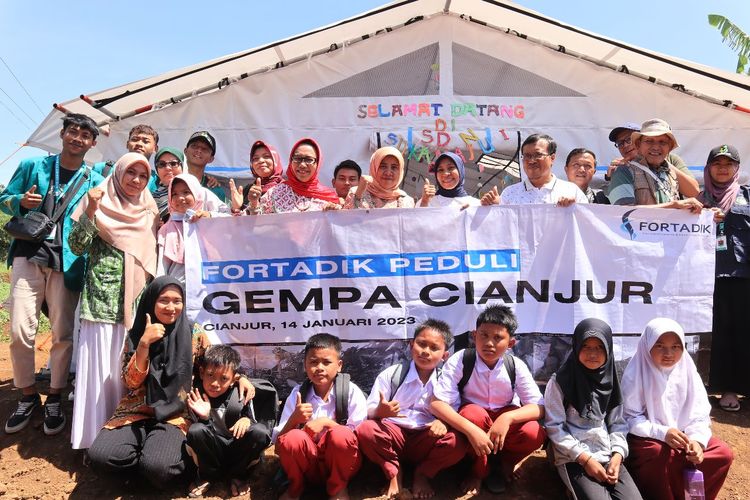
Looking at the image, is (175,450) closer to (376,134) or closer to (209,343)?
(209,343)

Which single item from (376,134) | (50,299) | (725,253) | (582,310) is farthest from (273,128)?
(725,253)

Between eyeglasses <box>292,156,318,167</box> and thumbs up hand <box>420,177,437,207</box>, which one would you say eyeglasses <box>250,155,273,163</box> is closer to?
eyeglasses <box>292,156,318,167</box>

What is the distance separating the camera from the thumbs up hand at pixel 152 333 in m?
2.83

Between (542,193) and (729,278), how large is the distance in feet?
4.94

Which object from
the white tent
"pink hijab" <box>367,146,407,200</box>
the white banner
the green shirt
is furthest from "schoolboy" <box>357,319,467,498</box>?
the white tent

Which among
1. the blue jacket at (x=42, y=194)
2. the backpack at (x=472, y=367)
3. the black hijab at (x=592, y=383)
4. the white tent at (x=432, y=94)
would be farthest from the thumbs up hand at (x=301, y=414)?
the white tent at (x=432, y=94)

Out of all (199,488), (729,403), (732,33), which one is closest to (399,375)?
(199,488)

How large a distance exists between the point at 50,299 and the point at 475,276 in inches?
112

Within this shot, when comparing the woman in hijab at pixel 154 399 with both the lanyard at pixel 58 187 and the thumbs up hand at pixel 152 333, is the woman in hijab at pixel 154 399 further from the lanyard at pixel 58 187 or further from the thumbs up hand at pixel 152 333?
the lanyard at pixel 58 187

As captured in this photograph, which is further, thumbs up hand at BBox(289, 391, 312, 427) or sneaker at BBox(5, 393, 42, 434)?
sneaker at BBox(5, 393, 42, 434)

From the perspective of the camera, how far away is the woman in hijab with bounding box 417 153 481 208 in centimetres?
354

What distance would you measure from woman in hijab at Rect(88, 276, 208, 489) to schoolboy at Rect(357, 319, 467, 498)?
3.50 ft

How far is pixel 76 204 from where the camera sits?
3.55 meters

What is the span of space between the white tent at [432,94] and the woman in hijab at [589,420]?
3311 millimetres
